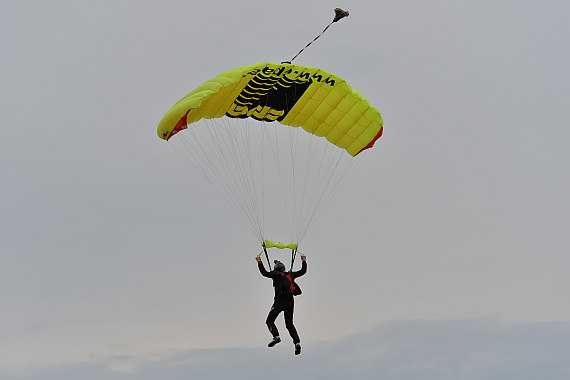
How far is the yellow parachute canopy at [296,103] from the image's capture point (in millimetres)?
21500

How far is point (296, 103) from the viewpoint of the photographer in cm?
2358

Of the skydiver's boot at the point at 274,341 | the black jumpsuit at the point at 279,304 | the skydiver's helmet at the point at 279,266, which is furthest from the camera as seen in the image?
the skydiver's helmet at the point at 279,266

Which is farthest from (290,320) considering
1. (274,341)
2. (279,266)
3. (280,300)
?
(279,266)

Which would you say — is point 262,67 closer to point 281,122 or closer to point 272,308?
point 281,122

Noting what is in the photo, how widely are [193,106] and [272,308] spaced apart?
211 inches

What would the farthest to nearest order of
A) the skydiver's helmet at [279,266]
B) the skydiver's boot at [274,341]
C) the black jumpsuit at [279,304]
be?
1. the skydiver's helmet at [279,266]
2. the black jumpsuit at [279,304]
3. the skydiver's boot at [274,341]

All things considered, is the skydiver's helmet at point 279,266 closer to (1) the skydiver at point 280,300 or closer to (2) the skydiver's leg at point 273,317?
(1) the skydiver at point 280,300

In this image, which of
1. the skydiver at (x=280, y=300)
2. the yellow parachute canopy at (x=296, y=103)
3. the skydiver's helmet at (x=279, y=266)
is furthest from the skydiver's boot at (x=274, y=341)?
the yellow parachute canopy at (x=296, y=103)

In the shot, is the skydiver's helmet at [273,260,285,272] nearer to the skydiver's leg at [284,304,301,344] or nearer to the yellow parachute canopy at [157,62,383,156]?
the skydiver's leg at [284,304,301,344]

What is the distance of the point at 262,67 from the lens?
21828mm

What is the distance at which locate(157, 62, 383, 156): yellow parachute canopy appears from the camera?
70.5 ft

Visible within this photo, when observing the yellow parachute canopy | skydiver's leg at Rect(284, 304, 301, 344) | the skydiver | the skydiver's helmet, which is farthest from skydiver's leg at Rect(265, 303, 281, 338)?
the yellow parachute canopy

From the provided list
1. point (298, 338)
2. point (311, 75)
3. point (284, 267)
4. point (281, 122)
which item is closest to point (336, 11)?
point (311, 75)

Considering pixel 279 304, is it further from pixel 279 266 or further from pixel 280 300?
pixel 279 266
